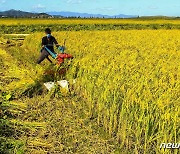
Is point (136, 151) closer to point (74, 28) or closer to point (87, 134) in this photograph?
point (87, 134)

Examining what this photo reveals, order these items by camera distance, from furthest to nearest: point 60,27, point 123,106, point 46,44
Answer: point 60,27 < point 46,44 < point 123,106

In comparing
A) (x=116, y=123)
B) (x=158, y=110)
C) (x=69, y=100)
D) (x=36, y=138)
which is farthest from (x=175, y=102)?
(x=69, y=100)

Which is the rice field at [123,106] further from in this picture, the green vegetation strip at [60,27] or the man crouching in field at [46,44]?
the green vegetation strip at [60,27]

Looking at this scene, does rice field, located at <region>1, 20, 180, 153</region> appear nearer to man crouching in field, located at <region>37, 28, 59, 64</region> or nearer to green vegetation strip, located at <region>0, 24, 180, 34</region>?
man crouching in field, located at <region>37, 28, 59, 64</region>

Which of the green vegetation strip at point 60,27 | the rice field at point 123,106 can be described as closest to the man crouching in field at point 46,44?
the rice field at point 123,106

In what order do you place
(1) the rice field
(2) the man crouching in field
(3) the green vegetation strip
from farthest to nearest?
(3) the green vegetation strip < (2) the man crouching in field < (1) the rice field

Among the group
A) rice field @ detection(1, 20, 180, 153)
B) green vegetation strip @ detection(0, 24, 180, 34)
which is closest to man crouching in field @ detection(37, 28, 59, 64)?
rice field @ detection(1, 20, 180, 153)

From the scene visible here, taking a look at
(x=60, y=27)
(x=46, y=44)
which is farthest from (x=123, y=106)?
(x=60, y=27)

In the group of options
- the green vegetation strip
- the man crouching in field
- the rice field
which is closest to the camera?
the rice field

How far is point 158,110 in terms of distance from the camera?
15.7ft

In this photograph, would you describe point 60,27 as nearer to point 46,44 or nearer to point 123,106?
Answer: point 46,44

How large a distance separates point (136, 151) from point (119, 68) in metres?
2.19

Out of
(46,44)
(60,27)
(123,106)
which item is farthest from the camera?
(60,27)

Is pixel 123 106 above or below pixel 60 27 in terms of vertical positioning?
above
